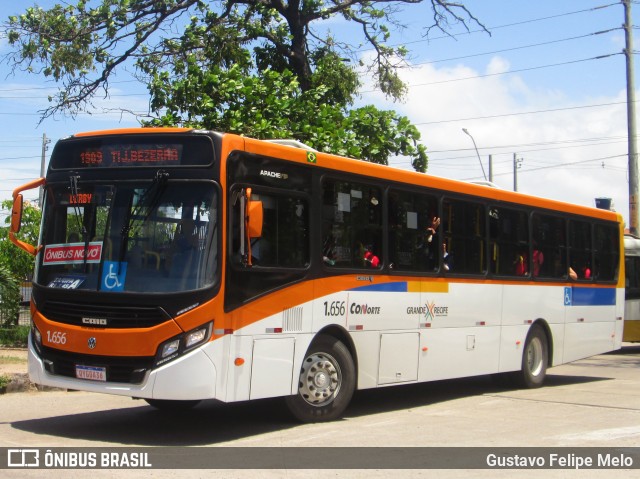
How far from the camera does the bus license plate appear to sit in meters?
8.70

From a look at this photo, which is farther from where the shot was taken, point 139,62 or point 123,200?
point 139,62

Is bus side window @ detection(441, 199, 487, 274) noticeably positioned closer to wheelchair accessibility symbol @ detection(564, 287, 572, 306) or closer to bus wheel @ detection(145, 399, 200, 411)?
wheelchair accessibility symbol @ detection(564, 287, 572, 306)

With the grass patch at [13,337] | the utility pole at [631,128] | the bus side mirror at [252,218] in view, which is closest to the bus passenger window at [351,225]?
the bus side mirror at [252,218]

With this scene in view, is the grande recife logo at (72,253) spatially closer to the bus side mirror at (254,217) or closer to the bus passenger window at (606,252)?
the bus side mirror at (254,217)

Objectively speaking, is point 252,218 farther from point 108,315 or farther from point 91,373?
point 91,373

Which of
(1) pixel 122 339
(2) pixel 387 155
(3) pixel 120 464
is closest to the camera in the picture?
(3) pixel 120 464

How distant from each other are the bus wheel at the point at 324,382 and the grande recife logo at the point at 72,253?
263 cm

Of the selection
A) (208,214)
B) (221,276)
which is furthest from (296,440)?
(208,214)

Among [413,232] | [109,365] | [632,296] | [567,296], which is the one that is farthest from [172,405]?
[632,296]

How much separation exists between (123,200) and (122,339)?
1462mm

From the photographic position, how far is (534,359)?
48.7 feet

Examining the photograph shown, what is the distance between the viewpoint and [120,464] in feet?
25.0

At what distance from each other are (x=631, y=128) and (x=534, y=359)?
13343 mm

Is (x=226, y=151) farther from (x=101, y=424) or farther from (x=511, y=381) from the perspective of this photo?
(x=511, y=381)
